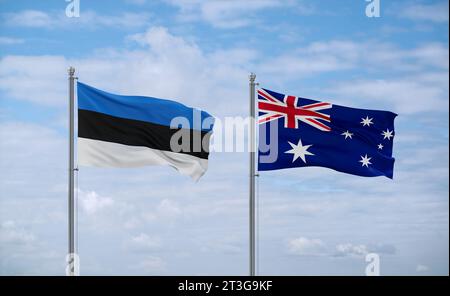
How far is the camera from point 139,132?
2438 cm

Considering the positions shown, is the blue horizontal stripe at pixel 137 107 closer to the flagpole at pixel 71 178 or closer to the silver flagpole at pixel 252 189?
the flagpole at pixel 71 178

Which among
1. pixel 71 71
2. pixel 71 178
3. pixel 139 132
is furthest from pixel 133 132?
pixel 71 71

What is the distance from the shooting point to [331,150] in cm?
2591

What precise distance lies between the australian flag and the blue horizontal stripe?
207 cm

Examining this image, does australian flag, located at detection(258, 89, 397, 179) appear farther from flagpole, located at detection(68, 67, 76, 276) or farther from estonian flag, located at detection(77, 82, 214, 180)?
flagpole, located at detection(68, 67, 76, 276)

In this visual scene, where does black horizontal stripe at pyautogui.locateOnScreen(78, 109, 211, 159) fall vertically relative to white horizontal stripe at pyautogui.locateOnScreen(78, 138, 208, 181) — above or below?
above

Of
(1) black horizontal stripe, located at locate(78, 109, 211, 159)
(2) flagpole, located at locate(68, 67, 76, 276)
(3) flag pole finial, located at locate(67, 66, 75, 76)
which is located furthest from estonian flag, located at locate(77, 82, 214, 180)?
(3) flag pole finial, located at locate(67, 66, 75, 76)

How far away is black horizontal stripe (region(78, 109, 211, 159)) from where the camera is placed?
78.1ft

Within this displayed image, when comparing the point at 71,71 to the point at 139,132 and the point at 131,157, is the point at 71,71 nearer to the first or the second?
the point at 139,132

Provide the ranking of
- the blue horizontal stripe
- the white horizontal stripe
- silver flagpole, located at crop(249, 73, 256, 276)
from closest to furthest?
the white horizontal stripe → the blue horizontal stripe → silver flagpole, located at crop(249, 73, 256, 276)

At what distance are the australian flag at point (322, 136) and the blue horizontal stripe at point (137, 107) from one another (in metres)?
2.07

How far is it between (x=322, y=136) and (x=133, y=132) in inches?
249
